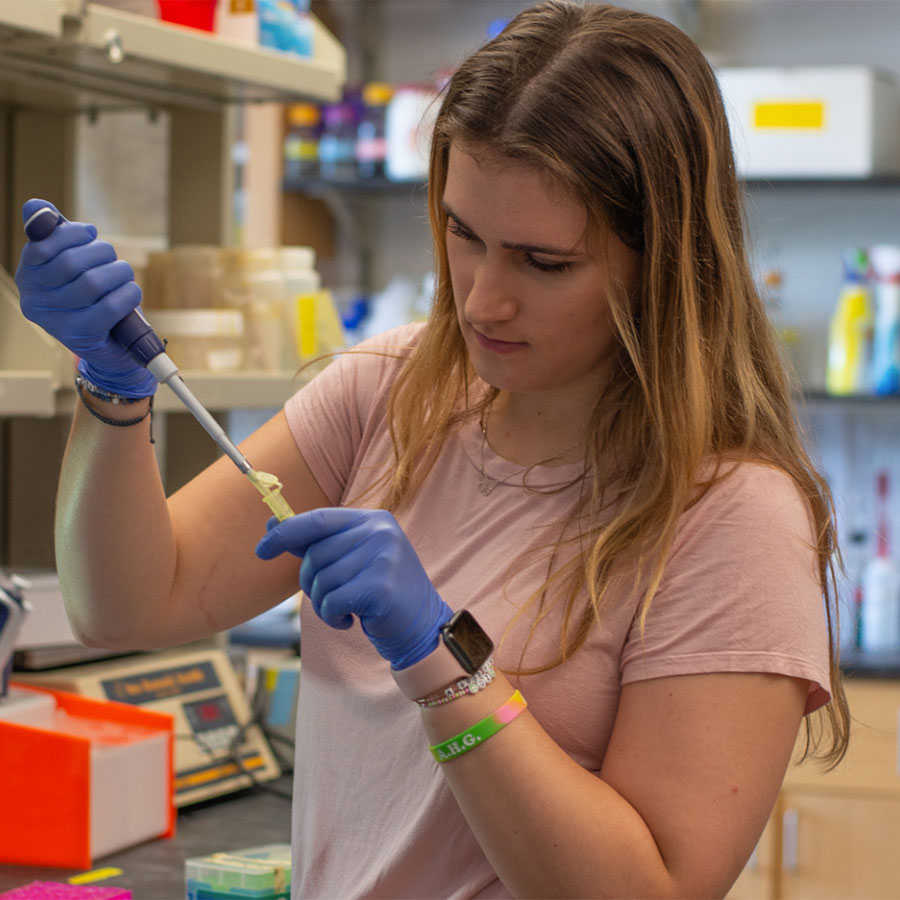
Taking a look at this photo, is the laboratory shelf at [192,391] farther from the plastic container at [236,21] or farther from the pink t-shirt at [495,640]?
the plastic container at [236,21]

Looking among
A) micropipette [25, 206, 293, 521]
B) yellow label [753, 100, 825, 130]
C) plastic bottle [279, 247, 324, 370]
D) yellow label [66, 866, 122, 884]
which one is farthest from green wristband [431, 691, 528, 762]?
yellow label [753, 100, 825, 130]

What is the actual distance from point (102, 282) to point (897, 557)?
2795 mm

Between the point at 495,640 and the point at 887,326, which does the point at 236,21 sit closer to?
the point at 495,640

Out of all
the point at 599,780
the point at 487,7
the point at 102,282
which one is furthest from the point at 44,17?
the point at 487,7

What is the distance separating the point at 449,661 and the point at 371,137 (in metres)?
2.89

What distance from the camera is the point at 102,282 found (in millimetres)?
1095

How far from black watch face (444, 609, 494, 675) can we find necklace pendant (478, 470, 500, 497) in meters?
0.23

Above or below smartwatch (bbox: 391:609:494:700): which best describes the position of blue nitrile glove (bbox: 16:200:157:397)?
above

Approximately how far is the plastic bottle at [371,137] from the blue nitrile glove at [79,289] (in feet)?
8.71

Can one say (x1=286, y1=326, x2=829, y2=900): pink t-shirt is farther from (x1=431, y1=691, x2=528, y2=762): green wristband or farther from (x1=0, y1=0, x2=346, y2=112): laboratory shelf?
(x1=0, y1=0, x2=346, y2=112): laboratory shelf

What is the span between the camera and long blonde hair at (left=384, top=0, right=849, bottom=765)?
3.68 ft

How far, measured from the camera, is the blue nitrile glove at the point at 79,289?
1.09 metres

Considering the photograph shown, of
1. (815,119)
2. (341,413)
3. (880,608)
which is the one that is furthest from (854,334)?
(341,413)

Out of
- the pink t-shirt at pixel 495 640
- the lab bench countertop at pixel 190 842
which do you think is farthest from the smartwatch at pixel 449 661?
the lab bench countertop at pixel 190 842
